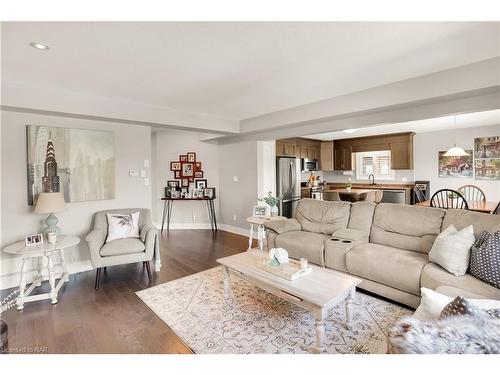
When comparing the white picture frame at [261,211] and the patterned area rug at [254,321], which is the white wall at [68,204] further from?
the white picture frame at [261,211]

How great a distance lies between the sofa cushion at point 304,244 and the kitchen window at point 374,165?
183 inches

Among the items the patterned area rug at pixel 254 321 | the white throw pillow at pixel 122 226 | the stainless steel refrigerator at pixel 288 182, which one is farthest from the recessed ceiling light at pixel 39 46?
the stainless steel refrigerator at pixel 288 182

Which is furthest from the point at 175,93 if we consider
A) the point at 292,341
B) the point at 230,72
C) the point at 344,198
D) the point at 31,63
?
the point at 344,198

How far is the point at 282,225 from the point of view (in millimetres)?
3594

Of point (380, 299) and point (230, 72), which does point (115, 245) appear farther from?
point (380, 299)

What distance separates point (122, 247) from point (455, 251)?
11.2 ft

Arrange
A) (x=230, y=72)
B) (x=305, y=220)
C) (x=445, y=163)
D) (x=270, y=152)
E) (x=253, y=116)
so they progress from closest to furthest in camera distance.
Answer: (x=230, y=72) → (x=305, y=220) → (x=253, y=116) → (x=270, y=152) → (x=445, y=163)

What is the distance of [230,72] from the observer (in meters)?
2.54

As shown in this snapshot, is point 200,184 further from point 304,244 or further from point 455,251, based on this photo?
point 455,251

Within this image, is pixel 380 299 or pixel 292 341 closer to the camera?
pixel 292 341

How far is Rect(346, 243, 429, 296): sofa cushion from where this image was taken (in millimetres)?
2285

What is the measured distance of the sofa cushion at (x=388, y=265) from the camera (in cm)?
229

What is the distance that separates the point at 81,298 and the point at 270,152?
3906 millimetres

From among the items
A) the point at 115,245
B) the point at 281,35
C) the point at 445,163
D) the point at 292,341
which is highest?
the point at 281,35
